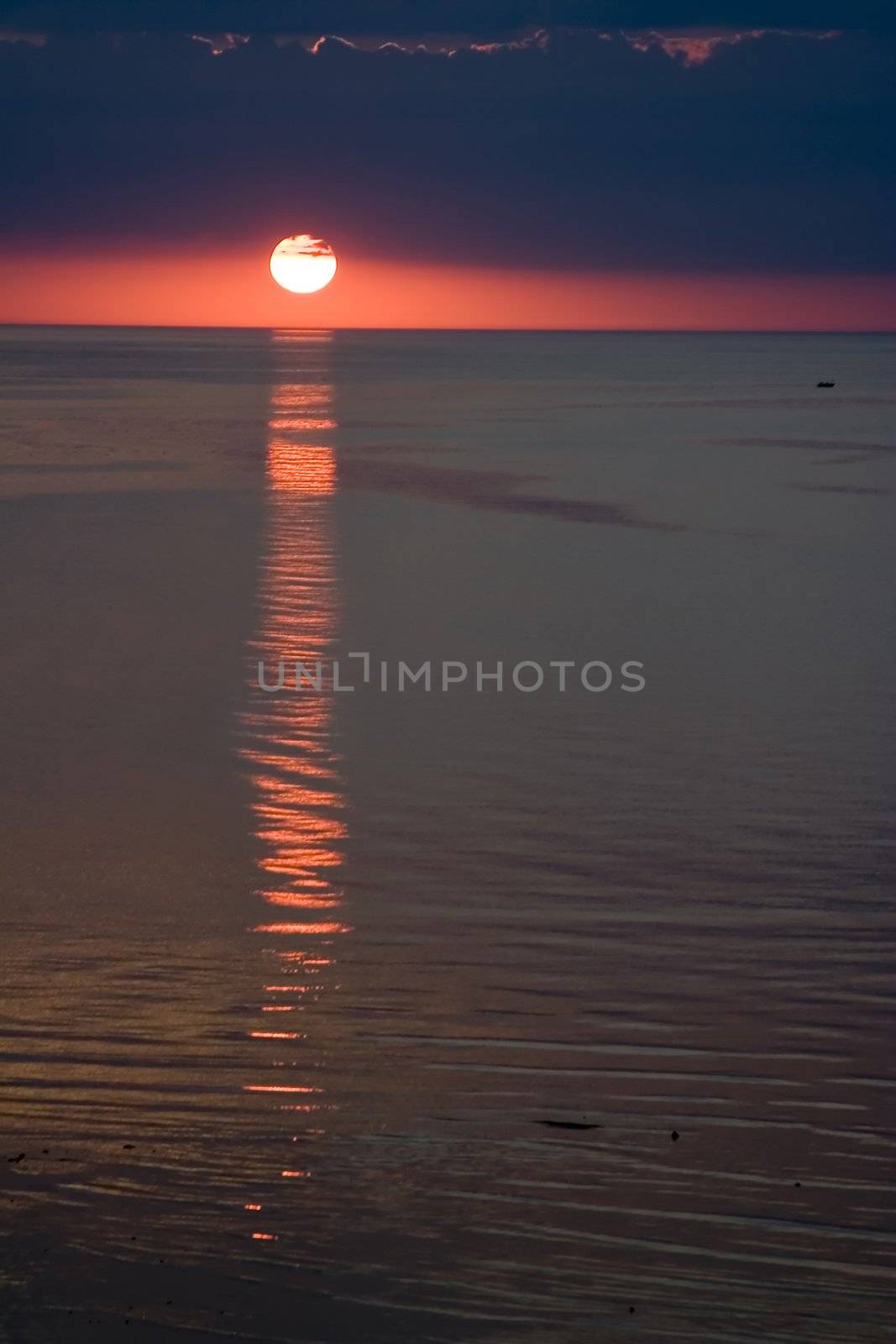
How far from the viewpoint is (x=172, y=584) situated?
19.3 meters

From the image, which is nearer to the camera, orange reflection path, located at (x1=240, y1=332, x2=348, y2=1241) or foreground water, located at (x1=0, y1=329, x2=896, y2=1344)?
foreground water, located at (x1=0, y1=329, x2=896, y2=1344)

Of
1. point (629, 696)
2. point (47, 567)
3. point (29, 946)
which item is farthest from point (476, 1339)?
point (47, 567)

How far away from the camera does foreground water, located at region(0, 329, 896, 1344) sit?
4945mm

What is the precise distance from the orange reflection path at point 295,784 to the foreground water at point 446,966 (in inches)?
1.4

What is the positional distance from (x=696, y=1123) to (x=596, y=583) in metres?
14.1

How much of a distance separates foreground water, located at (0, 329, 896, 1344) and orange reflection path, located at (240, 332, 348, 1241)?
1.4 inches

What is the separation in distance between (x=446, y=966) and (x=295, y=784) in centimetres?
327

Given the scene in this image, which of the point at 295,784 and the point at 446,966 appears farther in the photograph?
the point at 295,784

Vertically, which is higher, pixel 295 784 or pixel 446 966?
pixel 295 784

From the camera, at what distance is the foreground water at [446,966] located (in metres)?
4.95

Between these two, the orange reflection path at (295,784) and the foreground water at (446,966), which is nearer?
the foreground water at (446,966)

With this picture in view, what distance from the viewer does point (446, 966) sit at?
7.33m

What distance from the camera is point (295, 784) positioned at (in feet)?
34.1

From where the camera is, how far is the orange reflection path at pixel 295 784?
7.21m
